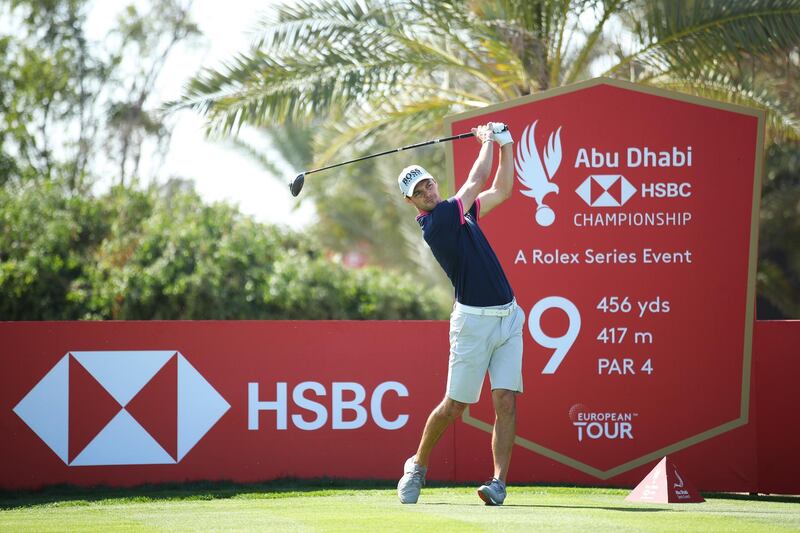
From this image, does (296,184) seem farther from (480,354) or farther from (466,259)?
(480,354)

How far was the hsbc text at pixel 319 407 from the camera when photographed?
8.45 m

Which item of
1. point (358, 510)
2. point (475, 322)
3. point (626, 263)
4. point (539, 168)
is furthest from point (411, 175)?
point (626, 263)

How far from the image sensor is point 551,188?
27.6ft

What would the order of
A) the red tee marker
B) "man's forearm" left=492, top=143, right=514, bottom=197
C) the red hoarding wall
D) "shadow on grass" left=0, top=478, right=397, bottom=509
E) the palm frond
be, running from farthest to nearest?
the palm frond < the red hoarding wall < "shadow on grass" left=0, top=478, right=397, bottom=509 < the red tee marker < "man's forearm" left=492, top=143, right=514, bottom=197

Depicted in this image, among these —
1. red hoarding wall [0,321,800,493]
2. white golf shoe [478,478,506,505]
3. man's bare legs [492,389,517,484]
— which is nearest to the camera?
white golf shoe [478,478,506,505]

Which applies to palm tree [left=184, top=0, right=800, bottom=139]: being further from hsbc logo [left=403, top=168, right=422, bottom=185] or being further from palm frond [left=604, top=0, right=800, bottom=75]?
hsbc logo [left=403, top=168, right=422, bottom=185]

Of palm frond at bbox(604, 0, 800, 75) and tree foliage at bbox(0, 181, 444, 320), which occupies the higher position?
palm frond at bbox(604, 0, 800, 75)

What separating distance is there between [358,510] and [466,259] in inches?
64.2

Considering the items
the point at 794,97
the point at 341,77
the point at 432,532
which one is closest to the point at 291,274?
the point at 341,77

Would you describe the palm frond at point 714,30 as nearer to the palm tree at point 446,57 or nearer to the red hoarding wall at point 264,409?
the palm tree at point 446,57

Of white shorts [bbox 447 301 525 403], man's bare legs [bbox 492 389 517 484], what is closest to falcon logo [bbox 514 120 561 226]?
white shorts [bbox 447 301 525 403]

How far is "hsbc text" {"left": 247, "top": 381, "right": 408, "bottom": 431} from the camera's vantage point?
8.45 m

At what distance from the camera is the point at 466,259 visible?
6.61 m

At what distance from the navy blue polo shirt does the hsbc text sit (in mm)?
2046
